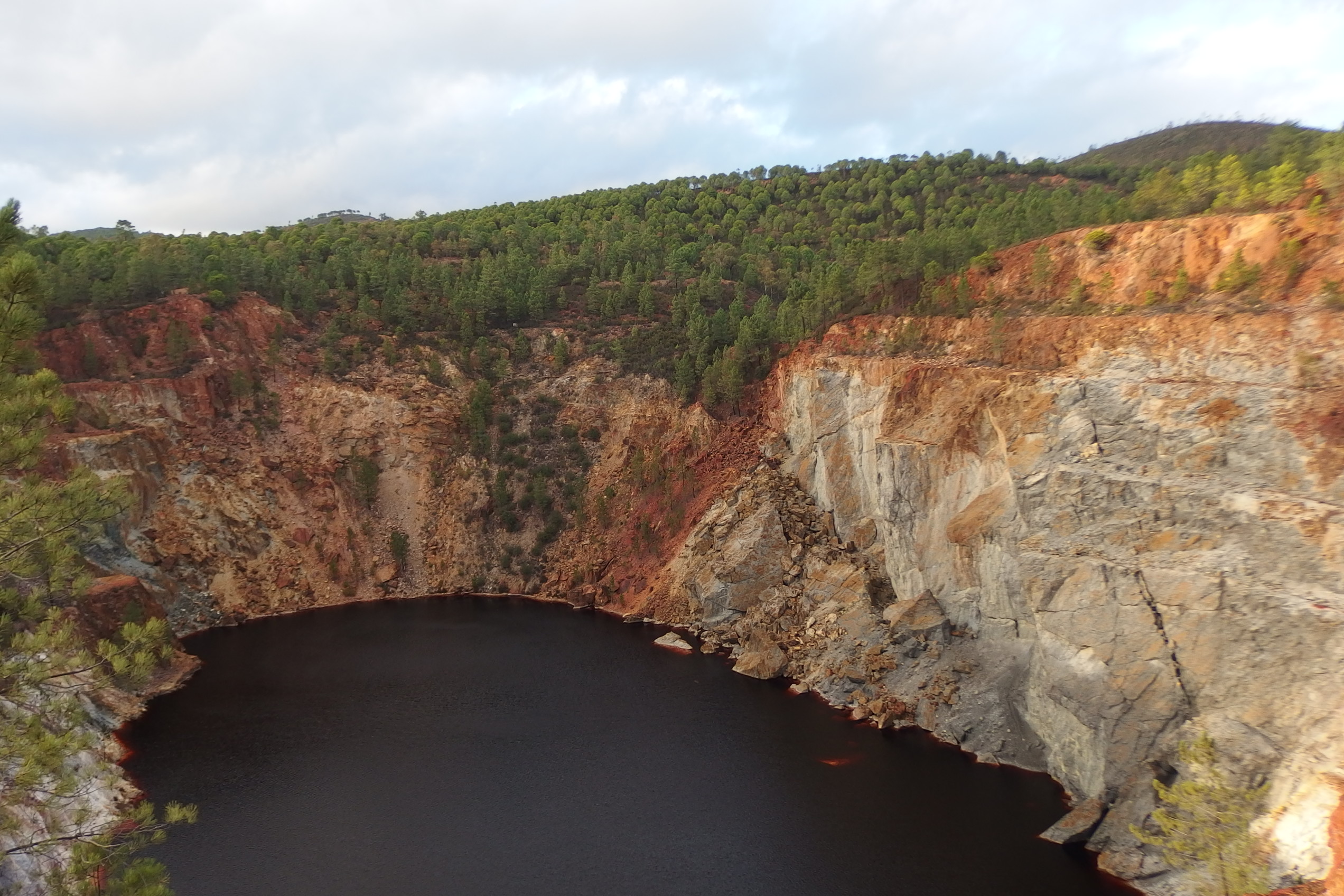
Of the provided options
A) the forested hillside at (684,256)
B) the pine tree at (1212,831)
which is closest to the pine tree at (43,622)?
the pine tree at (1212,831)

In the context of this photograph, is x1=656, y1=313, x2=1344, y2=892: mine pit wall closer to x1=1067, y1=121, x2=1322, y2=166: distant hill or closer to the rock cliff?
the rock cliff

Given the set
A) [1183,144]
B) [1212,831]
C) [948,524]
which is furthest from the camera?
[1183,144]

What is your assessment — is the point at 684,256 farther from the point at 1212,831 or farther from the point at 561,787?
the point at 1212,831

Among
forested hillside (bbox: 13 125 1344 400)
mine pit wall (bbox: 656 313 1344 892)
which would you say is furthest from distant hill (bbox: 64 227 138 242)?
mine pit wall (bbox: 656 313 1344 892)

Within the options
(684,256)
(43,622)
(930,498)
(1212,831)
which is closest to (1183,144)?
(684,256)

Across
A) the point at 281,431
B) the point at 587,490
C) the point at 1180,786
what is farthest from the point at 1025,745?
the point at 281,431

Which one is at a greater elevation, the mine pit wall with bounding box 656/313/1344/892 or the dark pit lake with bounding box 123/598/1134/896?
the mine pit wall with bounding box 656/313/1344/892

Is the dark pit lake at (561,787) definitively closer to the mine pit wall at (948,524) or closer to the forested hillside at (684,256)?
the mine pit wall at (948,524)

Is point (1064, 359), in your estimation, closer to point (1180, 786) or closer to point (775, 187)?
point (1180, 786)
